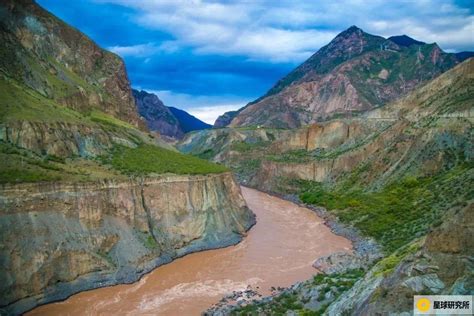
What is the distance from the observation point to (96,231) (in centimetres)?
4016

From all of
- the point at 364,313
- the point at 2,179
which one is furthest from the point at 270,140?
the point at 364,313

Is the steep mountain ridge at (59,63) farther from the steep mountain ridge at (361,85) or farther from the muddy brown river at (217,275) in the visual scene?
the steep mountain ridge at (361,85)

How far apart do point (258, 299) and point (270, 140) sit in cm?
11338

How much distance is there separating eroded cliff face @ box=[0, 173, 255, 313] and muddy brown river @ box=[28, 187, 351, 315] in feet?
4.03

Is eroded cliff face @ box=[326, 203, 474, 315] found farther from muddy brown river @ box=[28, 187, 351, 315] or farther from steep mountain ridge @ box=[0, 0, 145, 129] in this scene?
steep mountain ridge @ box=[0, 0, 145, 129]

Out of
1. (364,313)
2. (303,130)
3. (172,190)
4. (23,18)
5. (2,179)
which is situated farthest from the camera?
(303,130)

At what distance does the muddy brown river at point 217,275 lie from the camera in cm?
3444

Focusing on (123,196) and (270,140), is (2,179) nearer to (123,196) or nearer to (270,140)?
(123,196)

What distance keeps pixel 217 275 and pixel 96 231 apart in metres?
10.6

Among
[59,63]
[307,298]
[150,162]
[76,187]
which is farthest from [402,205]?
[59,63]

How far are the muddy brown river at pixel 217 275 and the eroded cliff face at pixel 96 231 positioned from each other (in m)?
1.23

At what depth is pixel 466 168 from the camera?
188 feet

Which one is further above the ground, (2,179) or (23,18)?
(23,18)

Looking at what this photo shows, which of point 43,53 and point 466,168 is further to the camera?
point 43,53
